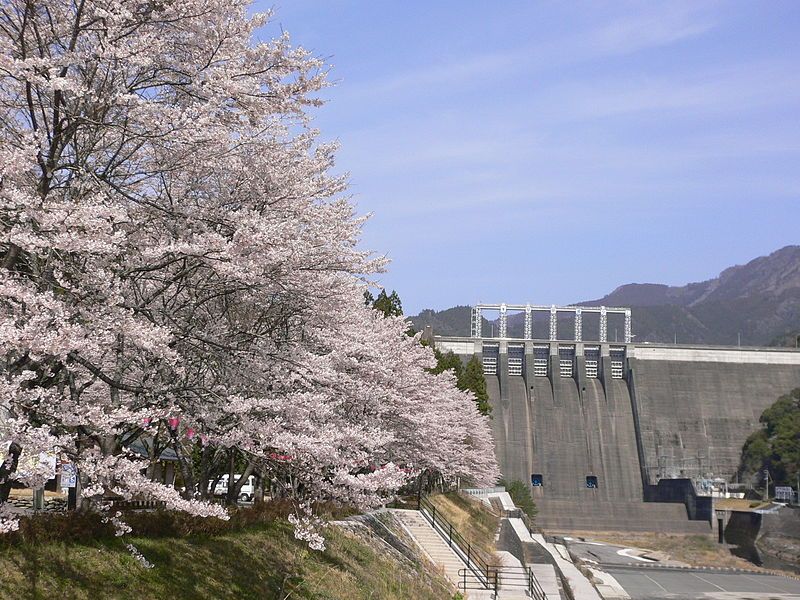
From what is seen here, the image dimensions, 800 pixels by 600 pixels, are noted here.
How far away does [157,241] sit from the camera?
14766mm

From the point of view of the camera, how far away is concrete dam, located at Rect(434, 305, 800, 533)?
117 metres

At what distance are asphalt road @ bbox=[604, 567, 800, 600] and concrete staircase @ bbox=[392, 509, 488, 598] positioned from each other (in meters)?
24.1

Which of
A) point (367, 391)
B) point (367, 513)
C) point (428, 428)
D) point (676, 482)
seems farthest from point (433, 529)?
point (676, 482)

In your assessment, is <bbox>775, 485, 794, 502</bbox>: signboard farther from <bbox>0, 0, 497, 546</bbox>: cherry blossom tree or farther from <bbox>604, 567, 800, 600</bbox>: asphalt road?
<bbox>0, 0, 497, 546</bbox>: cherry blossom tree

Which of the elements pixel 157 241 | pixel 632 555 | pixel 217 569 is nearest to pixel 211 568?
pixel 217 569

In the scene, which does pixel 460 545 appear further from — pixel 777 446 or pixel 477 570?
pixel 777 446

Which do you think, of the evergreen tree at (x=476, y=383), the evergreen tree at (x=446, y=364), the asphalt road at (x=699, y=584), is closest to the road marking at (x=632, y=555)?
the asphalt road at (x=699, y=584)

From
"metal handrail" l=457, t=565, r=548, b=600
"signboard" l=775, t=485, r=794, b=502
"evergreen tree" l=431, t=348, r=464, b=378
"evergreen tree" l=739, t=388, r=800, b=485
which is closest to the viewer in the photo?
"metal handrail" l=457, t=565, r=548, b=600

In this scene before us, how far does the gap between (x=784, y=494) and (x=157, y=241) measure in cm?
10757

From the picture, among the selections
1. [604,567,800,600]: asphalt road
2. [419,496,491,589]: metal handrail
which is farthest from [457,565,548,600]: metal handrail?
[604,567,800,600]: asphalt road

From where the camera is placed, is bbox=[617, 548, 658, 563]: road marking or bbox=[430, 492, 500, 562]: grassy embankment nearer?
bbox=[430, 492, 500, 562]: grassy embankment

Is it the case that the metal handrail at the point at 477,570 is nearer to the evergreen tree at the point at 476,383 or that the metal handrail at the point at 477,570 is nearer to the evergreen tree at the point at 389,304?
the evergreen tree at the point at 389,304

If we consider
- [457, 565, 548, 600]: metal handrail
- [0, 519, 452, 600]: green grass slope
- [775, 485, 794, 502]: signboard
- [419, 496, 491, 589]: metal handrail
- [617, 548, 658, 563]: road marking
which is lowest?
[617, 548, 658, 563]: road marking

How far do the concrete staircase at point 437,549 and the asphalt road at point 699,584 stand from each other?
79.0ft
